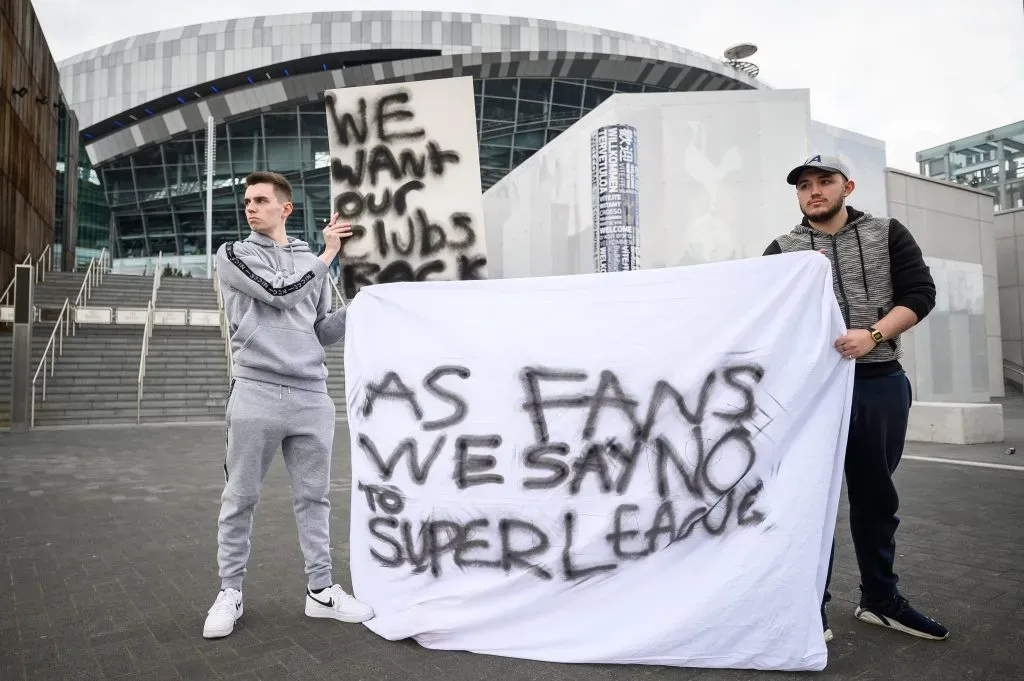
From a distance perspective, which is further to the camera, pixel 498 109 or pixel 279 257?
pixel 498 109

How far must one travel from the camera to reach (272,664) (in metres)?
2.56

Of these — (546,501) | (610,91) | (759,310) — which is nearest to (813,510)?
(759,310)

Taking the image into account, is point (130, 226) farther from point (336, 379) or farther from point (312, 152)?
point (336, 379)

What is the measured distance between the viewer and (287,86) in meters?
41.7

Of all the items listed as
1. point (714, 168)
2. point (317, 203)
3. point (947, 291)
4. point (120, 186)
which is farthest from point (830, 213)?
point (120, 186)

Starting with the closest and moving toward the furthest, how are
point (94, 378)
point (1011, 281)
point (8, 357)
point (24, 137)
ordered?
point (94, 378), point (8, 357), point (24, 137), point (1011, 281)

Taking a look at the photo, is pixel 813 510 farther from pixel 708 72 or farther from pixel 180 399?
pixel 708 72

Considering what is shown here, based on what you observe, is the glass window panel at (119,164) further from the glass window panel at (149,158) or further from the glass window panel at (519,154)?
the glass window panel at (519,154)

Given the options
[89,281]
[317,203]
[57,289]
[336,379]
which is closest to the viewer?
[336,379]

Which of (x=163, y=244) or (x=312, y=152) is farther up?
(x=312, y=152)

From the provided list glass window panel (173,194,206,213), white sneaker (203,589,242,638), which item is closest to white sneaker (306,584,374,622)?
white sneaker (203,589,242,638)

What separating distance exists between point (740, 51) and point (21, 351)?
35416 mm

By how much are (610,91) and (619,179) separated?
38.2 metres

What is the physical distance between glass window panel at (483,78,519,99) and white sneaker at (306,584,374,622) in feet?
→ 136
